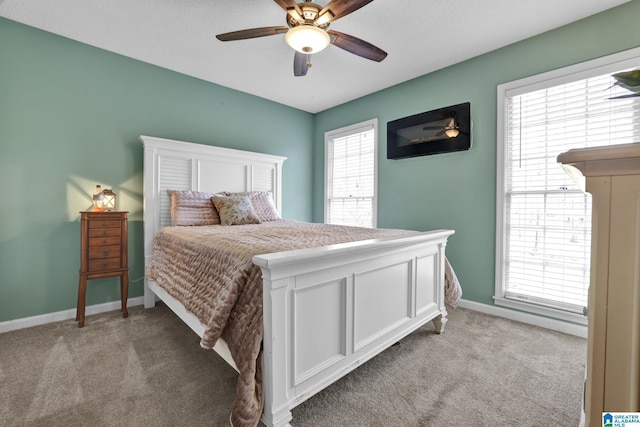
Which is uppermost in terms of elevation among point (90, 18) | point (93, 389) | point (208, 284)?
point (90, 18)

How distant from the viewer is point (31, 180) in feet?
8.09

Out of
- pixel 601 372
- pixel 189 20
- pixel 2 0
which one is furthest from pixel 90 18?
pixel 601 372

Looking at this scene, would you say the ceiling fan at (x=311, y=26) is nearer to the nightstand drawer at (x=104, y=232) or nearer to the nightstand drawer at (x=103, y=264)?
the nightstand drawer at (x=104, y=232)

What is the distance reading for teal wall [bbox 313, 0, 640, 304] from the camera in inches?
89.5

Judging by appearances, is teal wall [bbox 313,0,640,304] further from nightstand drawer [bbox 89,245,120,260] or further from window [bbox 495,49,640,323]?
nightstand drawer [bbox 89,245,120,260]

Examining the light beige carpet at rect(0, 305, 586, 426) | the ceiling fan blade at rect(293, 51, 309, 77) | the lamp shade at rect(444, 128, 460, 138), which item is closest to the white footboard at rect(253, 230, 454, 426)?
the light beige carpet at rect(0, 305, 586, 426)

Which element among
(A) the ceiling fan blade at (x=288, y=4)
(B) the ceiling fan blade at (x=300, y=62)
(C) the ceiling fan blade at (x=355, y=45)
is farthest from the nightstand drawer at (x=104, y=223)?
(C) the ceiling fan blade at (x=355, y=45)

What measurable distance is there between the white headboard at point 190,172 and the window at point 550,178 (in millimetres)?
2823

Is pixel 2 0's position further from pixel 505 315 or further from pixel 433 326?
pixel 505 315

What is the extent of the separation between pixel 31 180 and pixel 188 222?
4.33ft

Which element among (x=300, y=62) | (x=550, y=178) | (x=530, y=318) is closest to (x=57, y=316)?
(x=300, y=62)

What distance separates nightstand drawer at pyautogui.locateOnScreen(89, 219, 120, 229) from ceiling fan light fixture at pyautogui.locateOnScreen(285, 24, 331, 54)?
86.8 inches

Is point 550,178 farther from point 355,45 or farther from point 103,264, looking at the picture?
point 103,264

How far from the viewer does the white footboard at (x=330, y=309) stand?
3.95 ft
